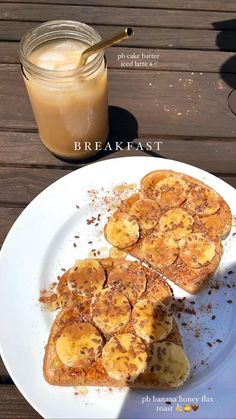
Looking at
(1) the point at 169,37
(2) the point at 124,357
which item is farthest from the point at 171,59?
(2) the point at 124,357

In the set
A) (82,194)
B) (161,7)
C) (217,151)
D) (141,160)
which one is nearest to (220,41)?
(161,7)

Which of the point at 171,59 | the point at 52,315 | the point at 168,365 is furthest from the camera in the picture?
the point at 171,59

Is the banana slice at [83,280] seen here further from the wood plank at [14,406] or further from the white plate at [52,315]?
the wood plank at [14,406]

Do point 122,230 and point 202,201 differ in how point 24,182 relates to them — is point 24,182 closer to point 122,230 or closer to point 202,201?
point 122,230

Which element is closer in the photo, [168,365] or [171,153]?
[168,365]

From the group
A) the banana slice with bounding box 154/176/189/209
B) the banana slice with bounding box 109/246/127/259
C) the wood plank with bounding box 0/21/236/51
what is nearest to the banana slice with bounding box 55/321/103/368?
the banana slice with bounding box 109/246/127/259

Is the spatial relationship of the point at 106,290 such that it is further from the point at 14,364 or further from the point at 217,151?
the point at 217,151

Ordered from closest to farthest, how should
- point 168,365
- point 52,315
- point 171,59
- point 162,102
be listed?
point 168,365, point 52,315, point 162,102, point 171,59

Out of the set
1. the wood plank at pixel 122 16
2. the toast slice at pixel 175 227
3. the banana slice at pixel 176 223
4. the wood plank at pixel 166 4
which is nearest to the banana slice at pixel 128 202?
the toast slice at pixel 175 227
